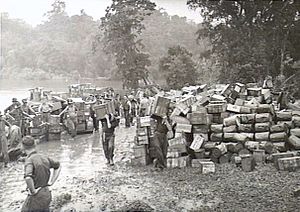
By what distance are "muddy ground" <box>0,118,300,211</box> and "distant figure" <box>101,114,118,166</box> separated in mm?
107

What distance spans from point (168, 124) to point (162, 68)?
1058mm

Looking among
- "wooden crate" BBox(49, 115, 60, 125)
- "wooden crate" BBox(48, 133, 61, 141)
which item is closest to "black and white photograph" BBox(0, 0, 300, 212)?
"wooden crate" BBox(48, 133, 61, 141)

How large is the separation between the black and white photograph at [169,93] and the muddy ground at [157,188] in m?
0.01

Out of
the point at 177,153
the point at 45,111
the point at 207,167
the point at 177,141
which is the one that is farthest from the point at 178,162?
the point at 45,111

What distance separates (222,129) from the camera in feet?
15.6

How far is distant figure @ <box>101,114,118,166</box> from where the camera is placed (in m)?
4.75

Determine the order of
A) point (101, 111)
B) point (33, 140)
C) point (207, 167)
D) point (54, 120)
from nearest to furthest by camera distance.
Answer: point (33, 140), point (207, 167), point (101, 111), point (54, 120)

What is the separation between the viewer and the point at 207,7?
345cm

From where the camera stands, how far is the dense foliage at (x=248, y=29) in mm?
3375

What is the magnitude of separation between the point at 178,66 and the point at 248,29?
0.56 metres

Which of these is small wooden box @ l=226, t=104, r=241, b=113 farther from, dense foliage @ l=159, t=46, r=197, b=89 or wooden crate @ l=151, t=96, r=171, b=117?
dense foliage @ l=159, t=46, r=197, b=89

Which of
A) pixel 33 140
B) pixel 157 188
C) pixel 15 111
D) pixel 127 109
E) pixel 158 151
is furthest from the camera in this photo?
pixel 127 109

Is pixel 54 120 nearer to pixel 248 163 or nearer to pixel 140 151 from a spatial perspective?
pixel 140 151

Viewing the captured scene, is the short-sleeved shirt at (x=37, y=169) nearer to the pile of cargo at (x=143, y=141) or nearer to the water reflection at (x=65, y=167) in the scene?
the water reflection at (x=65, y=167)
